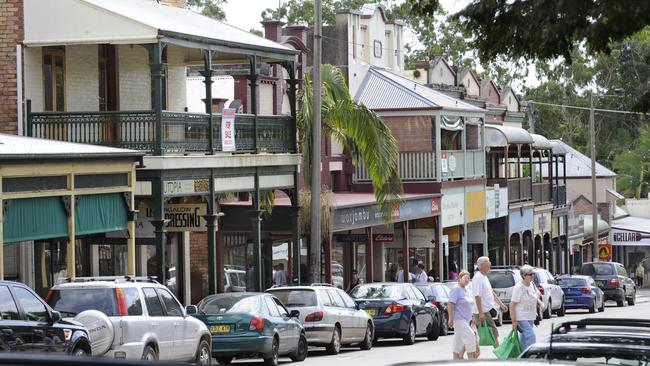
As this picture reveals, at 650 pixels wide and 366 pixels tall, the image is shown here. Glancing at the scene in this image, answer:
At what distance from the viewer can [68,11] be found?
28.0 meters

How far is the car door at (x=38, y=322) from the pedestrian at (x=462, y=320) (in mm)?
6088

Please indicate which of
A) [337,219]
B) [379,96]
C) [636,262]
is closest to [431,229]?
[379,96]

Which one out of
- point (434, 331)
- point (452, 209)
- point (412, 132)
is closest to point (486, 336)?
point (434, 331)

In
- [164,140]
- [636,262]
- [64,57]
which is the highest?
[64,57]

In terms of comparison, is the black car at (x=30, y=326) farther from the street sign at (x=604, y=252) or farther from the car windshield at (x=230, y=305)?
the street sign at (x=604, y=252)

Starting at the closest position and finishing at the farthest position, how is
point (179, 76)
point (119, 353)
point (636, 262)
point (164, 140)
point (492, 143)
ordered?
point (119, 353) → point (164, 140) → point (179, 76) → point (492, 143) → point (636, 262)

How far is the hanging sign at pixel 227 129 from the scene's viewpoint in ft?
98.2

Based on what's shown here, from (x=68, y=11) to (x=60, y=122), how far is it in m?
2.27

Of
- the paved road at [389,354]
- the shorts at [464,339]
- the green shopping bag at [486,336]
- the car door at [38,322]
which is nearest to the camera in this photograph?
the car door at [38,322]

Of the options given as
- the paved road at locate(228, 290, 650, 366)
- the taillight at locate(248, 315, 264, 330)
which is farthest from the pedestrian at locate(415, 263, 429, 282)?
the taillight at locate(248, 315, 264, 330)

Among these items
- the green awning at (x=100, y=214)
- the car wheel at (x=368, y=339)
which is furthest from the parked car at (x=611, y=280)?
the green awning at (x=100, y=214)

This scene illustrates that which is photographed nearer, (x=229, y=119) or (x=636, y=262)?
(x=229, y=119)

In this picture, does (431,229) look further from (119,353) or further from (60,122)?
(119,353)

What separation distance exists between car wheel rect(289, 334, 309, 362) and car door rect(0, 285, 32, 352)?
358 inches
